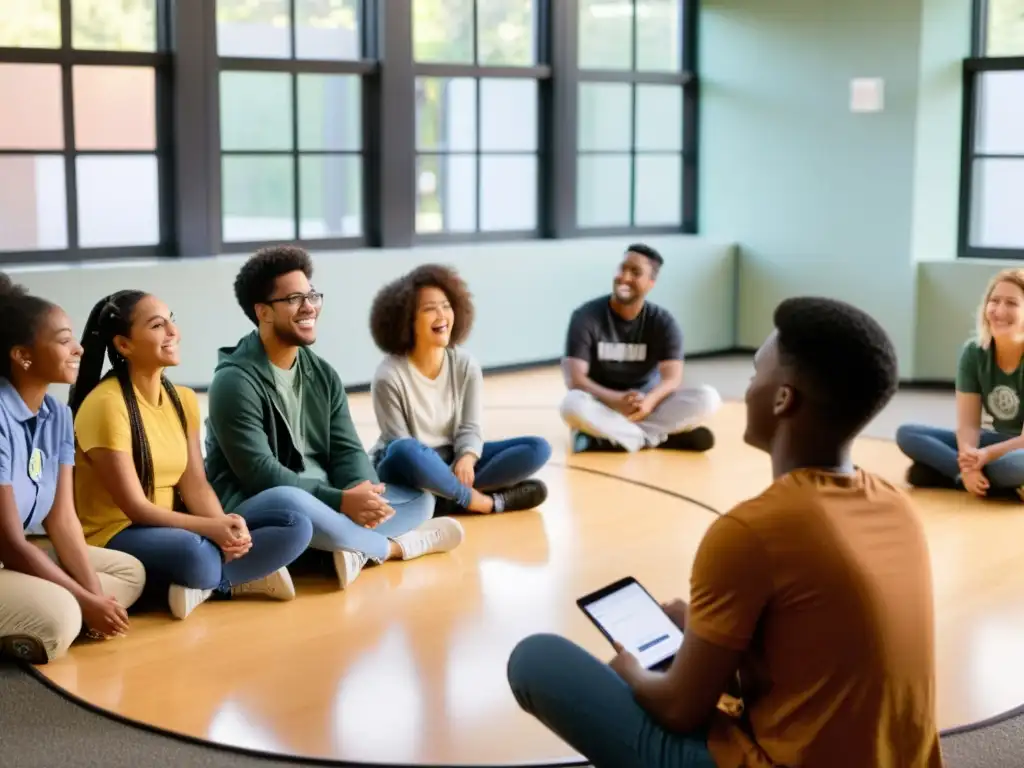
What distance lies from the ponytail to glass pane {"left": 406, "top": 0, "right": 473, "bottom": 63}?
160 inches

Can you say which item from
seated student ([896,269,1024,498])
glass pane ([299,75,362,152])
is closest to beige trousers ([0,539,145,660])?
seated student ([896,269,1024,498])

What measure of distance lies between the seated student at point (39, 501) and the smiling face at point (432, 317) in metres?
1.43

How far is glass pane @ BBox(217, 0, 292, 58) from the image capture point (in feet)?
22.7

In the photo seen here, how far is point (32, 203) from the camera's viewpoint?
6.50 m

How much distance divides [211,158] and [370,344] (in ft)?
3.86

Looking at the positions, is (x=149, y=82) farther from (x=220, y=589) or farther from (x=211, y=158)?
(x=220, y=589)

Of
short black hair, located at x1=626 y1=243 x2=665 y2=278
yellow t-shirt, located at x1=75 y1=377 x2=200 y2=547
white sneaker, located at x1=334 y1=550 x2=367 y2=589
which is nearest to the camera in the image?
yellow t-shirt, located at x1=75 y1=377 x2=200 y2=547

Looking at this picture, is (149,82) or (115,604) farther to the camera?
(149,82)

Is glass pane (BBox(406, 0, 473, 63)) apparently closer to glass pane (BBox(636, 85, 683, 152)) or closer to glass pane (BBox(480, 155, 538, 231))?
glass pane (BBox(480, 155, 538, 231))

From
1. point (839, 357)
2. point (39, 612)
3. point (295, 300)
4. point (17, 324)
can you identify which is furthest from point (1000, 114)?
point (839, 357)

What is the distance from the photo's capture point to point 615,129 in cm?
850

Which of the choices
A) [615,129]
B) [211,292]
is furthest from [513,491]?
[615,129]

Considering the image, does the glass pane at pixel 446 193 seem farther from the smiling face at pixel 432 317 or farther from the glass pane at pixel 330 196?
the smiling face at pixel 432 317

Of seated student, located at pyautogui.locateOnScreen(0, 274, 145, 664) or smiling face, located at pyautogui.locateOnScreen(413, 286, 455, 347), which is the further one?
smiling face, located at pyautogui.locateOnScreen(413, 286, 455, 347)
